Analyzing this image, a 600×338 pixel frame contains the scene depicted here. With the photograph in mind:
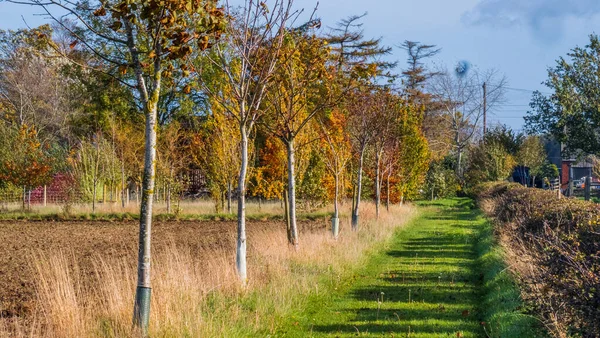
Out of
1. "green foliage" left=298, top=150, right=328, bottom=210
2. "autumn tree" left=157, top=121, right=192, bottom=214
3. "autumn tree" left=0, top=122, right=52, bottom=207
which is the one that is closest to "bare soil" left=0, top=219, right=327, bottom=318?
"autumn tree" left=157, top=121, right=192, bottom=214

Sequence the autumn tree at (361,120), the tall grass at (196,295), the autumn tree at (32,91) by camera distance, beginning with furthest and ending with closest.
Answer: the autumn tree at (32,91)
the autumn tree at (361,120)
the tall grass at (196,295)

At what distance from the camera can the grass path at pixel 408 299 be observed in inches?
314

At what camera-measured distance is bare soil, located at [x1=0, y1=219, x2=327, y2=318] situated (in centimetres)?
1020

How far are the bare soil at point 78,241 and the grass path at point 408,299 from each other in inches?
131

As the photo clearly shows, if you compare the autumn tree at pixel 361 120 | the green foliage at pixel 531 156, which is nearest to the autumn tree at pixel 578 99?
the green foliage at pixel 531 156

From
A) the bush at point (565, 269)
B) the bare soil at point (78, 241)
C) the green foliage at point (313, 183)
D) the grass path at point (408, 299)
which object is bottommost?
the grass path at point (408, 299)

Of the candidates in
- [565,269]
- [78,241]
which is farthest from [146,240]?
[78,241]

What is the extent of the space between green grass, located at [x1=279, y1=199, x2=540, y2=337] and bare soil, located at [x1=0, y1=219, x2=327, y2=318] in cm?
337

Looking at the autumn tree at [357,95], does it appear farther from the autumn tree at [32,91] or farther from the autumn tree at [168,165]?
the autumn tree at [32,91]

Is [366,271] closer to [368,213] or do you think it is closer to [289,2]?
[289,2]

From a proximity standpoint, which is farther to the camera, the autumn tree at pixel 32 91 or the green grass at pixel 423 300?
the autumn tree at pixel 32 91

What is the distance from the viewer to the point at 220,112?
24281 mm

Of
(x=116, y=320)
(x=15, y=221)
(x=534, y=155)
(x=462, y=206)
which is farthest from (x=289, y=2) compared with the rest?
(x=534, y=155)

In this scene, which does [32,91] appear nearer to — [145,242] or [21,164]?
[21,164]
